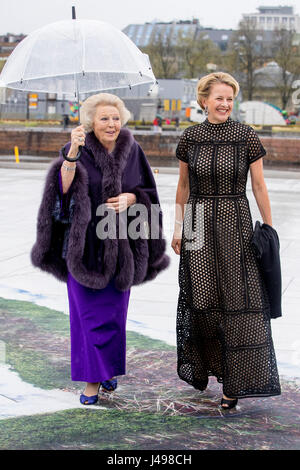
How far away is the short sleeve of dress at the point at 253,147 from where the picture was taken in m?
4.20

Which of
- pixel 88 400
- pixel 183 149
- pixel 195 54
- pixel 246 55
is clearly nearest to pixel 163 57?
pixel 195 54

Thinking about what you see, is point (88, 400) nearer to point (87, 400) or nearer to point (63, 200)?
point (87, 400)

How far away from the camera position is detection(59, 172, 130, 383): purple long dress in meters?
4.25

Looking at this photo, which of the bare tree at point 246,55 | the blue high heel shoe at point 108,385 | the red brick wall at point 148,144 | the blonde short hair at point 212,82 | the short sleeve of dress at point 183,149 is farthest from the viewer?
the bare tree at point 246,55

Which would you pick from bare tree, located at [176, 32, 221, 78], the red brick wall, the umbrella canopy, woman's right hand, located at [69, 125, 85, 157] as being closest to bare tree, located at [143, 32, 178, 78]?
bare tree, located at [176, 32, 221, 78]

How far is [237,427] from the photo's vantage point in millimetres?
3977

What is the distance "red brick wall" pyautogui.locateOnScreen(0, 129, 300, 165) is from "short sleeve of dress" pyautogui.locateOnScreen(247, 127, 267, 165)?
2944 centimetres

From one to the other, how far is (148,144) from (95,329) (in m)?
32.4

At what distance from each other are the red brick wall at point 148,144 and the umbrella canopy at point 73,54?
28788 millimetres

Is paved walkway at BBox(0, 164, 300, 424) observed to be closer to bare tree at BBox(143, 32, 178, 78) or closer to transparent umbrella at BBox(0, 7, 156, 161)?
transparent umbrella at BBox(0, 7, 156, 161)

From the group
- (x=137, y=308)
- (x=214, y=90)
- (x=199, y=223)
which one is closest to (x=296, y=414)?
(x=199, y=223)

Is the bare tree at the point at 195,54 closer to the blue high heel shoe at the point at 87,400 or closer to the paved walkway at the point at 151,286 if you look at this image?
the paved walkway at the point at 151,286

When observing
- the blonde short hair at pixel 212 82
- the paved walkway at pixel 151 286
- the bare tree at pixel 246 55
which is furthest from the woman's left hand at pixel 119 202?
the bare tree at pixel 246 55

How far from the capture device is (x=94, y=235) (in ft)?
14.1
